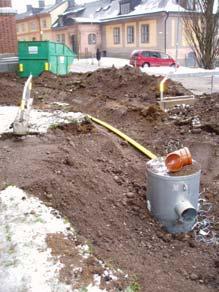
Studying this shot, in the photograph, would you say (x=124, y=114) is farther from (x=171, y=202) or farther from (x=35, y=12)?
(x=35, y=12)

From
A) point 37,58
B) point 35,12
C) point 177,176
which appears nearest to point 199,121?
point 177,176

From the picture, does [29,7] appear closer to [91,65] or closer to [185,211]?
[91,65]

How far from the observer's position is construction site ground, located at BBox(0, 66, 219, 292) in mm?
3230

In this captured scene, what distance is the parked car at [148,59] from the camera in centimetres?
3164

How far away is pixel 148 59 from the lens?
105 ft

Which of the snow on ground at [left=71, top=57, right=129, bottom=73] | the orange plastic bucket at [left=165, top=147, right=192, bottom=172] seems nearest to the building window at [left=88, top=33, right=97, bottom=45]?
the snow on ground at [left=71, top=57, right=129, bottom=73]

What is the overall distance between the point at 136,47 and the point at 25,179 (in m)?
41.0

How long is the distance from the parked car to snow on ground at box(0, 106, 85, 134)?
24.5 meters

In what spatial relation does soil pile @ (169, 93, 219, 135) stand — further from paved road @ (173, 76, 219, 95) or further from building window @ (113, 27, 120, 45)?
building window @ (113, 27, 120, 45)

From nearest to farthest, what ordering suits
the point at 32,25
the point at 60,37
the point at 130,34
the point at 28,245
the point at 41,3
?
the point at 28,245, the point at 130,34, the point at 60,37, the point at 32,25, the point at 41,3

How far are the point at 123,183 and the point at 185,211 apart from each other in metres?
1.15

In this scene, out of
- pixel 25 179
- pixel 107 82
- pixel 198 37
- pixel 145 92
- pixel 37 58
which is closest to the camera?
pixel 25 179

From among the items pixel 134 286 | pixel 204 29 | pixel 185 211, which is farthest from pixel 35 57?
pixel 134 286

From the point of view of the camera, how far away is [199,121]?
290 inches
